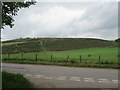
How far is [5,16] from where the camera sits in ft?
35.7

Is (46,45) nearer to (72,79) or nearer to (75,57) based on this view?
(75,57)

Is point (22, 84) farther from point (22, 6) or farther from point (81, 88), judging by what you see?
point (22, 6)

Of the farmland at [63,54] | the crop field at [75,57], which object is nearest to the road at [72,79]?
the farmland at [63,54]

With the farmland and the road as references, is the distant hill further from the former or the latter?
the road

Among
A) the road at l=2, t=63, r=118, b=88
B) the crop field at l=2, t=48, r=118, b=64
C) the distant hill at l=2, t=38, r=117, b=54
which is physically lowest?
the road at l=2, t=63, r=118, b=88

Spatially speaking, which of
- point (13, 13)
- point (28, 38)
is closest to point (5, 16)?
point (13, 13)

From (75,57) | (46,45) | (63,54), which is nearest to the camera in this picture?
(75,57)

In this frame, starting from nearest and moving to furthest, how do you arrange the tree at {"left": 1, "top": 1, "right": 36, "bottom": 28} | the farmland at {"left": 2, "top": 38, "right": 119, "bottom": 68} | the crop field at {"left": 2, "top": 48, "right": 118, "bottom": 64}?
the tree at {"left": 1, "top": 1, "right": 36, "bottom": 28}
the farmland at {"left": 2, "top": 38, "right": 119, "bottom": 68}
the crop field at {"left": 2, "top": 48, "right": 118, "bottom": 64}

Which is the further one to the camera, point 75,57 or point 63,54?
point 63,54

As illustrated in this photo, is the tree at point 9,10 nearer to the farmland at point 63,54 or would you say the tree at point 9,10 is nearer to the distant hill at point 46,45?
the farmland at point 63,54

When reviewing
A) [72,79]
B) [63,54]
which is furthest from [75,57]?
[72,79]

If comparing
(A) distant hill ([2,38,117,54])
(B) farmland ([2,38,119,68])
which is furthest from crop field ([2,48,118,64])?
(A) distant hill ([2,38,117,54])

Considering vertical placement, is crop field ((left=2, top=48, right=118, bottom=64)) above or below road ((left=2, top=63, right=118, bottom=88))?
above

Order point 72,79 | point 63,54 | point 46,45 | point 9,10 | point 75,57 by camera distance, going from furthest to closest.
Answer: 1. point 46,45
2. point 63,54
3. point 75,57
4. point 72,79
5. point 9,10
